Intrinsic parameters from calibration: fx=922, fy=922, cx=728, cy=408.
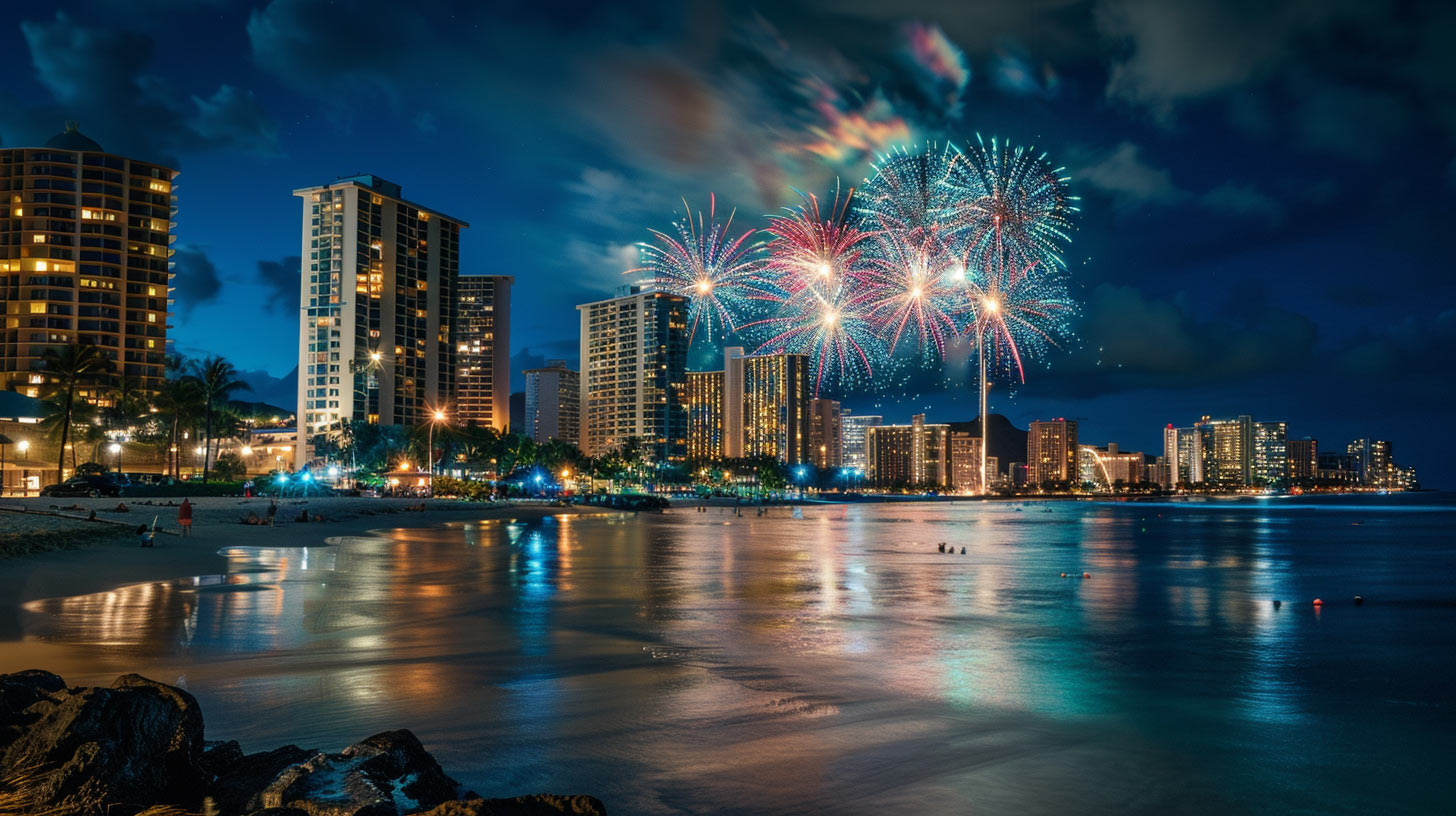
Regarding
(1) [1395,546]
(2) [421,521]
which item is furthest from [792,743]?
(1) [1395,546]

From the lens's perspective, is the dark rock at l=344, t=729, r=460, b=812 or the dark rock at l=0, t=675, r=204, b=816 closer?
the dark rock at l=0, t=675, r=204, b=816

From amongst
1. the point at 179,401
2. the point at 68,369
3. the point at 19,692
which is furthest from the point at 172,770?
the point at 179,401

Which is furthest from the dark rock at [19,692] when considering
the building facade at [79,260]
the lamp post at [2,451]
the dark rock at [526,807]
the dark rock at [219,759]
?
the building facade at [79,260]

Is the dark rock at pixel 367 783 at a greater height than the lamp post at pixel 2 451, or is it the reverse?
the lamp post at pixel 2 451

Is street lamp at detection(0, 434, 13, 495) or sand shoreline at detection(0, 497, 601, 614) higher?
street lamp at detection(0, 434, 13, 495)

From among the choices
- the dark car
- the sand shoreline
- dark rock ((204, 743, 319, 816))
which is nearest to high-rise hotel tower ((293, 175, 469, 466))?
the dark car

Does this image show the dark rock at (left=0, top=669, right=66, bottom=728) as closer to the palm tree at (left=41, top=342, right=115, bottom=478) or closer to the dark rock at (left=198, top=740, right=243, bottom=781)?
the dark rock at (left=198, top=740, right=243, bottom=781)

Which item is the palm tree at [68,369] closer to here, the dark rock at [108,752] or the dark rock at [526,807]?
the dark rock at [108,752]
